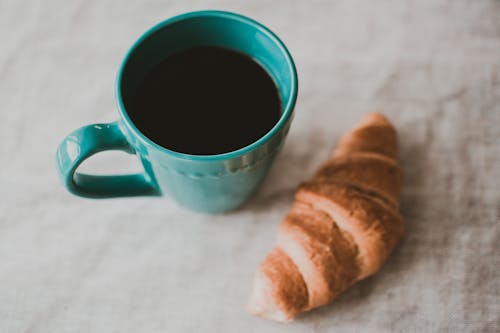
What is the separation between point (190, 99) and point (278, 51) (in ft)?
0.44

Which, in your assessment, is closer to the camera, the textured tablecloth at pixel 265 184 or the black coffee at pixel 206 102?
the black coffee at pixel 206 102

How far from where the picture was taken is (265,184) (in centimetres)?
84

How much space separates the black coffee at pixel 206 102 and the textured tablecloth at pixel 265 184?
196 mm

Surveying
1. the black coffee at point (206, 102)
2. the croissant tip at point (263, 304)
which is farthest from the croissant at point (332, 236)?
the black coffee at point (206, 102)

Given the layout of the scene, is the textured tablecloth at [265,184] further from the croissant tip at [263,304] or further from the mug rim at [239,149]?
the mug rim at [239,149]

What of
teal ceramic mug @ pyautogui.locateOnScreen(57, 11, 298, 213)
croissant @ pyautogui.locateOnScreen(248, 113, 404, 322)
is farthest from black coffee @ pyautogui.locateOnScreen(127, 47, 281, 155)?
croissant @ pyautogui.locateOnScreen(248, 113, 404, 322)

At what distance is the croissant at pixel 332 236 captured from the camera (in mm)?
695

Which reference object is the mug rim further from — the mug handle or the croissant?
the croissant

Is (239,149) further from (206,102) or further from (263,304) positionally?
(263,304)

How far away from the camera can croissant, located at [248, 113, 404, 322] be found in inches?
27.4

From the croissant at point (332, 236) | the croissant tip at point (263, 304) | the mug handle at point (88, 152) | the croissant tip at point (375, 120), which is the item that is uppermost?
the mug handle at point (88, 152)

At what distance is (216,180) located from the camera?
0.63 meters

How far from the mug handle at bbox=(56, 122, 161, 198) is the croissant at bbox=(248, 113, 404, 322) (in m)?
0.23

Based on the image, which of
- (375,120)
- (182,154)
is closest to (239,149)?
(182,154)
